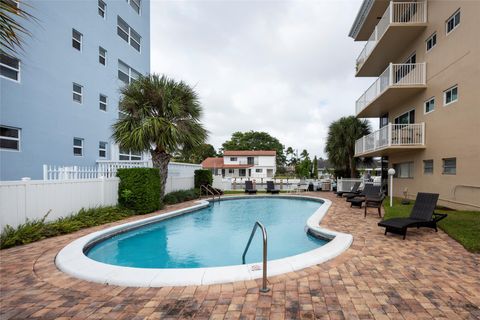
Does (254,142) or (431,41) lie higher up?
(431,41)

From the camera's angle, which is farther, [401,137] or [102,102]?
[102,102]

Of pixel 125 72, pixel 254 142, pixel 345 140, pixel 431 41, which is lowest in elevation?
pixel 345 140

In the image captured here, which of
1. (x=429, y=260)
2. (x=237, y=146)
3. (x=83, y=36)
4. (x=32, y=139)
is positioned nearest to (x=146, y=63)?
(x=83, y=36)

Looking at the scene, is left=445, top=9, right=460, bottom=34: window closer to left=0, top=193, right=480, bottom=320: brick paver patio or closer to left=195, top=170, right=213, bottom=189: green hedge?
left=0, top=193, right=480, bottom=320: brick paver patio

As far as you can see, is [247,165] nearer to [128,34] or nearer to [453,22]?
[128,34]

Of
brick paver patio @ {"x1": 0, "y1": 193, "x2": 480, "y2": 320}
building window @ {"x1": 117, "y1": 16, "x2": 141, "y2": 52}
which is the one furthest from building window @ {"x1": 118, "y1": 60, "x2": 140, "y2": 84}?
brick paver patio @ {"x1": 0, "y1": 193, "x2": 480, "y2": 320}

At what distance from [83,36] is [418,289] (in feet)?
58.8

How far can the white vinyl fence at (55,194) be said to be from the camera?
21.9 ft

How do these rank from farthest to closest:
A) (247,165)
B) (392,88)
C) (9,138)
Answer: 1. (247,165)
2. (392,88)
3. (9,138)

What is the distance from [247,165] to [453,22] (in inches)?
1466

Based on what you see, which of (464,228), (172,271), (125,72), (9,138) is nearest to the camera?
(172,271)

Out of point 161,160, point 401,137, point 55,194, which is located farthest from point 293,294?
point 401,137

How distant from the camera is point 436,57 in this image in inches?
479

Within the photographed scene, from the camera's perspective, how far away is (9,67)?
10492mm
